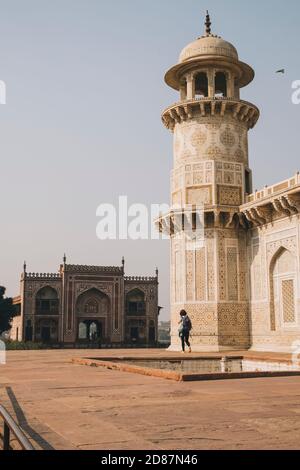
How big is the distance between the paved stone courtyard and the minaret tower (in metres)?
12.3

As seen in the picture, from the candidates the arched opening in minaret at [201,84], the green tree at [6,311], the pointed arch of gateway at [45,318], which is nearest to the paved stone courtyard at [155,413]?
the arched opening in minaret at [201,84]

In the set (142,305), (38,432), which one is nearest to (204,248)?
(38,432)

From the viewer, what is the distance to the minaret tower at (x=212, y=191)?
66.7ft

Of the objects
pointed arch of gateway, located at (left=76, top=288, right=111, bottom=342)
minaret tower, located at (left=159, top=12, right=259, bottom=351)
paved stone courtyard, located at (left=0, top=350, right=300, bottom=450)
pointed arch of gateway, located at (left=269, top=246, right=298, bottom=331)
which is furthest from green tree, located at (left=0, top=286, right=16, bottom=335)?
paved stone courtyard, located at (left=0, top=350, right=300, bottom=450)

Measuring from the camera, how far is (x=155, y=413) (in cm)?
491

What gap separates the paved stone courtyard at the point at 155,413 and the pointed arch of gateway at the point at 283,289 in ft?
34.7

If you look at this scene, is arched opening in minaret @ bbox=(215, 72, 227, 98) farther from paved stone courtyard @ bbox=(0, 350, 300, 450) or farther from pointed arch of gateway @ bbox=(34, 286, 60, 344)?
pointed arch of gateway @ bbox=(34, 286, 60, 344)

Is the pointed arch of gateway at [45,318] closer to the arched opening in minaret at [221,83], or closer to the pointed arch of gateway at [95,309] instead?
the pointed arch of gateway at [95,309]

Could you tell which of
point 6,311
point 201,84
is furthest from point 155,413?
point 6,311
